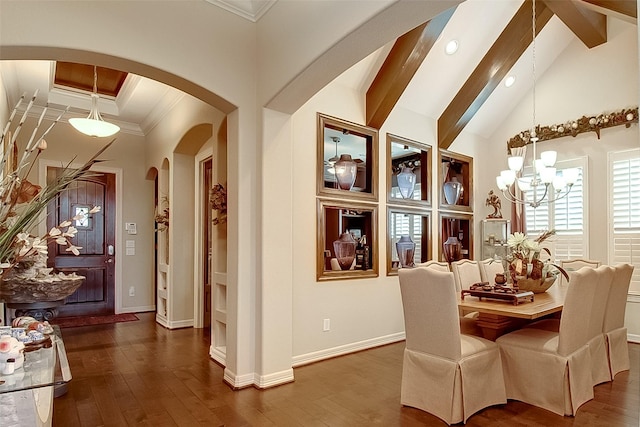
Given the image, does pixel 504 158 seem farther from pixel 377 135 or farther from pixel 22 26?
pixel 22 26

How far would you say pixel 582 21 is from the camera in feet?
15.7

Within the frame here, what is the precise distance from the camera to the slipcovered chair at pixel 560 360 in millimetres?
2760

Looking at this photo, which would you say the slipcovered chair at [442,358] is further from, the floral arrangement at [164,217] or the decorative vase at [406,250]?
the floral arrangement at [164,217]

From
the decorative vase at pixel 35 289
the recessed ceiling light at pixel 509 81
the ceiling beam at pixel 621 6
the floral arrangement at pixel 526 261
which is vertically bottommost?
the decorative vase at pixel 35 289

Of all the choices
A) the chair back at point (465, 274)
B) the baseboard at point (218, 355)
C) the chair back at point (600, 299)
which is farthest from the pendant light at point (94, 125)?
the chair back at point (600, 299)

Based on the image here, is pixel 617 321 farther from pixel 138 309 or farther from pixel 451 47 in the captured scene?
pixel 138 309

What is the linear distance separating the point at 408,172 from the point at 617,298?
2588 mm

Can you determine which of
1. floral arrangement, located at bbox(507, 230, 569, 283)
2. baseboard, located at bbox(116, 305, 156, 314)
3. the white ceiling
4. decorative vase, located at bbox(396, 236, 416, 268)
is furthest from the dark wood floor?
the white ceiling

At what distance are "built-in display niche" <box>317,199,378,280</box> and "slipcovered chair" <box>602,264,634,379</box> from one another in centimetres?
225

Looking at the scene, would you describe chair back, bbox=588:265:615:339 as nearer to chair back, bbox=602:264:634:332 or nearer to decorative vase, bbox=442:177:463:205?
chair back, bbox=602:264:634:332

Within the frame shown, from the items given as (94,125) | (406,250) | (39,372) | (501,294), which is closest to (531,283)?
(501,294)

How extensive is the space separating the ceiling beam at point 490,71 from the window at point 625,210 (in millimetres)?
1790

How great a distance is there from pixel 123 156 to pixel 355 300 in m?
4.68

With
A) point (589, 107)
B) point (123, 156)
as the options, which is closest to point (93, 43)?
point (123, 156)
